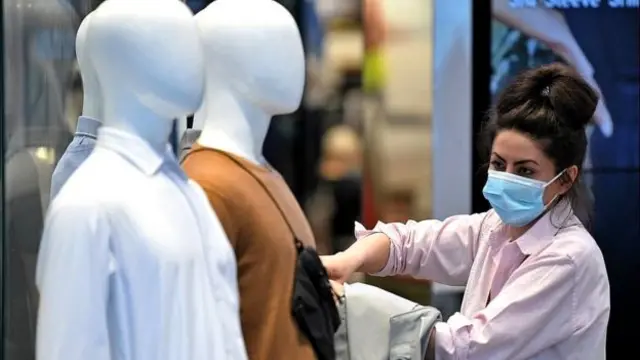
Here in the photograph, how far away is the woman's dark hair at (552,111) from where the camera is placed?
5.82 feet

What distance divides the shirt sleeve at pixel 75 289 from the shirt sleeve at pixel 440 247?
101 cm

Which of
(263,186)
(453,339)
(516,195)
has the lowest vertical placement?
(453,339)

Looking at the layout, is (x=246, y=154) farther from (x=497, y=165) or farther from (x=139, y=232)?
(x=497, y=165)

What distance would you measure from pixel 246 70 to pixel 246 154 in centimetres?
11

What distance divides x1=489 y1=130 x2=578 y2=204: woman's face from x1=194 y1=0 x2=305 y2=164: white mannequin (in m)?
0.70

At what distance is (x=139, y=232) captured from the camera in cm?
103

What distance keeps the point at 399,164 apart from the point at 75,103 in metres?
2.19

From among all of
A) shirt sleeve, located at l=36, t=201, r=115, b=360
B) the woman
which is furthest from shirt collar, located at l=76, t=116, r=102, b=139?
the woman

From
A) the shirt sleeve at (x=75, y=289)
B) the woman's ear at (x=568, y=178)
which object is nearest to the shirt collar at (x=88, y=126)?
the shirt sleeve at (x=75, y=289)


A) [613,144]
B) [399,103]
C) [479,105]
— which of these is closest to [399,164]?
[399,103]

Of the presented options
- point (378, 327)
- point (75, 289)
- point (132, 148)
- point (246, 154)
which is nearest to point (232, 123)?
point (246, 154)

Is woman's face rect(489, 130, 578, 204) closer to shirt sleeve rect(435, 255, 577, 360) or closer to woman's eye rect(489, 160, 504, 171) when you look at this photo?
woman's eye rect(489, 160, 504, 171)

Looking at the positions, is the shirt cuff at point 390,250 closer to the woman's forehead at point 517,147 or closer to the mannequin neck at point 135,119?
the woman's forehead at point 517,147

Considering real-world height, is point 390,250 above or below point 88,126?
below
